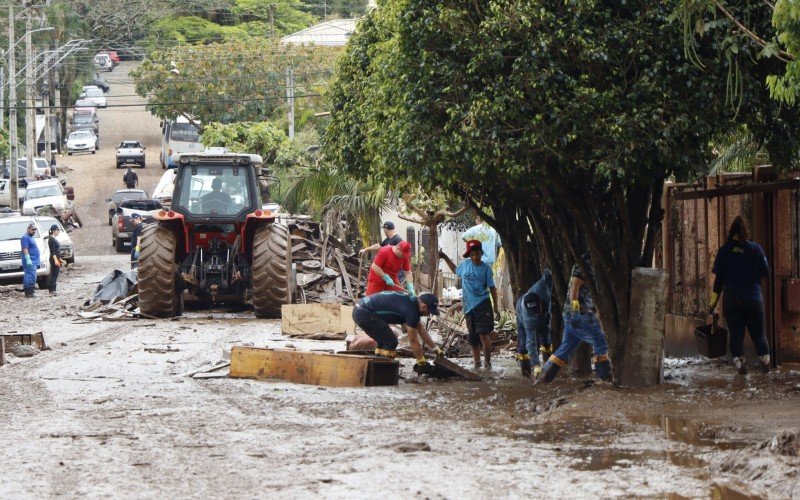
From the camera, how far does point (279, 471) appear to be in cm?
818

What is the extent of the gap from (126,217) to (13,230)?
39.4 ft

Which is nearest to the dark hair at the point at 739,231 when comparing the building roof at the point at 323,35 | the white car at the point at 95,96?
the building roof at the point at 323,35

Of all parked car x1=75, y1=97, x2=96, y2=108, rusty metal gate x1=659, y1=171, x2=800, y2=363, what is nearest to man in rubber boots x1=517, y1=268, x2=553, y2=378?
rusty metal gate x1=659, y1=171, x2=800, y2=363

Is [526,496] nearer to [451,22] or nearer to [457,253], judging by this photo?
[451,22]

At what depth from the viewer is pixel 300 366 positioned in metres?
13.1

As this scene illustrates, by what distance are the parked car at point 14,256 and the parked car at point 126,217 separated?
34.9ft

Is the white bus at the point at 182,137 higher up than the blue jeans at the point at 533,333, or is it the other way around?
the white bus at the point at 182,137

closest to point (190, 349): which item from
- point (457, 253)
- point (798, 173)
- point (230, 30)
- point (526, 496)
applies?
point (798, 173)

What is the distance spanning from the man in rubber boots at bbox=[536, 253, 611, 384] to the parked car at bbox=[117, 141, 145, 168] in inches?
2166

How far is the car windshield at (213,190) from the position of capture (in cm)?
2102

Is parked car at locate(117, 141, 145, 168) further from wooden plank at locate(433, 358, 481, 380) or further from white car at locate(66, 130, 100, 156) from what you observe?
wooden plank at locate(433, 358, 481, 380)

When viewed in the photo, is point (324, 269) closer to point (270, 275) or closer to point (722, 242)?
point (270, 275)

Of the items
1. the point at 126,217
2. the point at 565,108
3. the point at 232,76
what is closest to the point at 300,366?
the point at 565,108

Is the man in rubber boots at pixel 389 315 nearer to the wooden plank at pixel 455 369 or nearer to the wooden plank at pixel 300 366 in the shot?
the wooden plank at pixel 455 369
